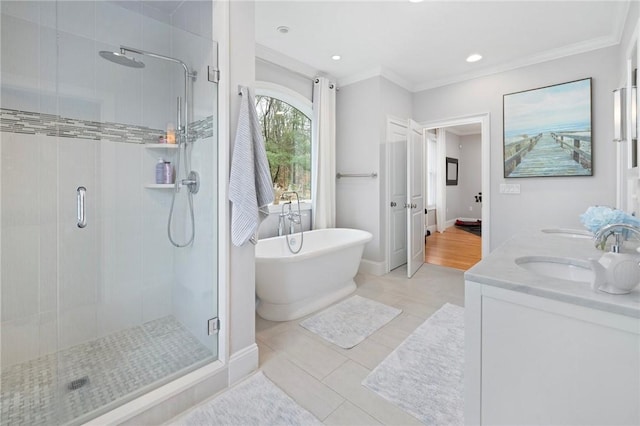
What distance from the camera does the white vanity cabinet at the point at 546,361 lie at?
0.75 meters

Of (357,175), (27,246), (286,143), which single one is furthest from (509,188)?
(27,246)

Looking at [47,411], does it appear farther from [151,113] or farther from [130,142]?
[151,113]

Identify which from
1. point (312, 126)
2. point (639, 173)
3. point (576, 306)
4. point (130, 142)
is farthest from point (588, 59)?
point (130, 142)

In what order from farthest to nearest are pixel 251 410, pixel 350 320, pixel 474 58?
pixel 474 58 < pixel 350 320 < pixel 251 410

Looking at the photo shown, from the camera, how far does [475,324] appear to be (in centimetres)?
99

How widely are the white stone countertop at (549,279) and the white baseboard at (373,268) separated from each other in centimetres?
237

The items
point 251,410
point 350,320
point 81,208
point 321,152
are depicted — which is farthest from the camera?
point 321,152

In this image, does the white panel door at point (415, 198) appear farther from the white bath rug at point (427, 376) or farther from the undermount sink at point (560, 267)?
the undermount sink at point (560, 267)

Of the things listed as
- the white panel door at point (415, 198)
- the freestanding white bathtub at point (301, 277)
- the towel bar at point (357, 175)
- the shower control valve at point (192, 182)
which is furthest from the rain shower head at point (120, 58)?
the white panel door at point (415, 198)

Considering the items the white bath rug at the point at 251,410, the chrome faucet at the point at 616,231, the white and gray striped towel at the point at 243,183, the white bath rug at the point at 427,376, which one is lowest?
the white bath rug at the point at 251,410

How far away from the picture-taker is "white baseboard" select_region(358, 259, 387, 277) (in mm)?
3852

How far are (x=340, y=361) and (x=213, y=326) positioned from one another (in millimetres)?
892

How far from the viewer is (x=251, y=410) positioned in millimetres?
1548

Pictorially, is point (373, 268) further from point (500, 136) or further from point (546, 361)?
point (546, 361)
